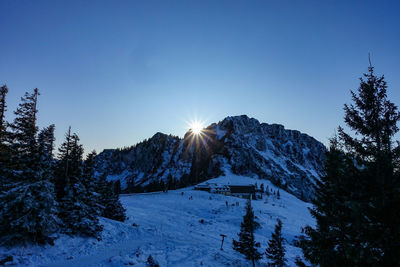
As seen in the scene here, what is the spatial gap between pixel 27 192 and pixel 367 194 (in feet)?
73.0

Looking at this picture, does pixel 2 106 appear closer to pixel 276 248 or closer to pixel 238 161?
pixel 276 248

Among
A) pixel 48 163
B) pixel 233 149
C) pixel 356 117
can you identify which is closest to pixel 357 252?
pixel 356 117

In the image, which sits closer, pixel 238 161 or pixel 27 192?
pixel 27 192

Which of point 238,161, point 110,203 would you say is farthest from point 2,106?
point 238,161

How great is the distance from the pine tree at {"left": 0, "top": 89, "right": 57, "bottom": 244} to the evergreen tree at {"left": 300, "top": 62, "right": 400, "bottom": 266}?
19666 mm

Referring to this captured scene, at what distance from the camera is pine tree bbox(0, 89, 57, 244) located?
1586 centimetres

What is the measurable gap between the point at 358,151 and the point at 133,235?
25.8 metres

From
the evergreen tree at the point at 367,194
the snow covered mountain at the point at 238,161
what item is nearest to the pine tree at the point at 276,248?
the evergreen tree at the point at 367,194

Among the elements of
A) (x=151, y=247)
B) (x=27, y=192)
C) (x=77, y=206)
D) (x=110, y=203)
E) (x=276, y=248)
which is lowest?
(x=151, y=247)

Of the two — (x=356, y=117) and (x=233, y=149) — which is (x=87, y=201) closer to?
(x=356, y=117)

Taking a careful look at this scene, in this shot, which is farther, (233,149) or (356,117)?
(233,149)

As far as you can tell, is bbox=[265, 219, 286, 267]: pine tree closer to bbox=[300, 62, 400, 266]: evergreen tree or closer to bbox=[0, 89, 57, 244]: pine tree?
bbox=[300, 62, 400, 266]: evergreen tree

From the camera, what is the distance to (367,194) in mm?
7660

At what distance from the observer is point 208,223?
122ft
